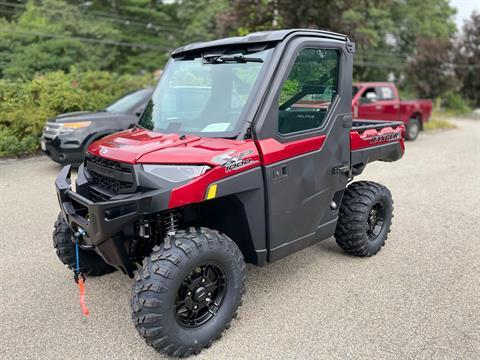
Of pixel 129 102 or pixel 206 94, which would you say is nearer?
pixel 206 94

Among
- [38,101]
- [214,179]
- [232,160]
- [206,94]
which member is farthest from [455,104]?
[214,179]

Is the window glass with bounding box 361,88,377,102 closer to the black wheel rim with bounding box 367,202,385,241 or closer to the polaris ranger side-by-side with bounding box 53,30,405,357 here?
the black wheel rim with bounding box 367,202,385,241

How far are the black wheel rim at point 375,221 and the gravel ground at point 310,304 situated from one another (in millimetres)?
237

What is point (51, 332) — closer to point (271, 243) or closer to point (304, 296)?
point (271, 243)

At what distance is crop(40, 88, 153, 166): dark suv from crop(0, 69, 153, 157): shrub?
2.08m

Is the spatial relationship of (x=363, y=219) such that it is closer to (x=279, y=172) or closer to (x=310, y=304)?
(x=310, y=304)

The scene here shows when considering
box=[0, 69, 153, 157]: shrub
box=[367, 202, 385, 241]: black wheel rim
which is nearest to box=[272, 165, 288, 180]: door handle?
box=[367, 202, 385, 241]: black wheel rim

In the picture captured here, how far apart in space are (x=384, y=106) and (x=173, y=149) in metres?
11.6

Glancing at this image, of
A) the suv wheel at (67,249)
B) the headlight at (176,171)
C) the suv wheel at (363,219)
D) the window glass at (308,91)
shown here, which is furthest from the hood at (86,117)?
the headlight at (176,171)

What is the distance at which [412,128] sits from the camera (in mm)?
14414

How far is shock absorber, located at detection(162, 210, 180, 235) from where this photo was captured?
2970mm

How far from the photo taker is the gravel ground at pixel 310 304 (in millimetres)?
Answer: 2967

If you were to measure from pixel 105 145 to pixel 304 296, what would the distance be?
206cm

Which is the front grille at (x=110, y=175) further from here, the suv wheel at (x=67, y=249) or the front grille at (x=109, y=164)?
the suv wheel at (x=67, y=249)
